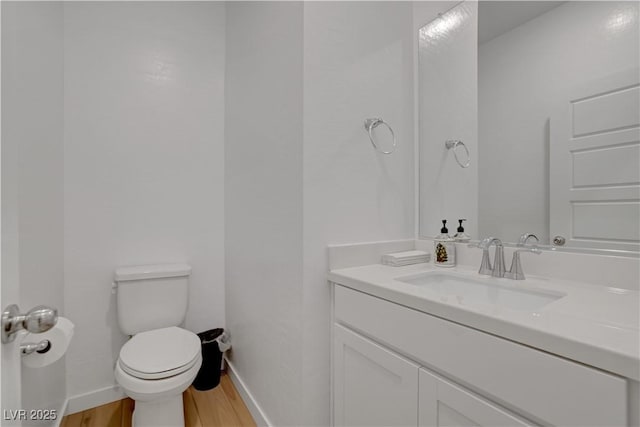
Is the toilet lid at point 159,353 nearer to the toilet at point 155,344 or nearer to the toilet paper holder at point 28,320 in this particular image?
the toilet at point 155,344

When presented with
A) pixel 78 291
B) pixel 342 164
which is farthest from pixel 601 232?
pixel 78 291

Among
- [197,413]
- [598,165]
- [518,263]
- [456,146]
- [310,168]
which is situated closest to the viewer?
[598,165]

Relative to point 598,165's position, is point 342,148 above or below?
above

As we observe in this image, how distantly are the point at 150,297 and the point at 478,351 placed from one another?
5.38 feet

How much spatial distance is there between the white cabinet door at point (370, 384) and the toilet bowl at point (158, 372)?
676mm

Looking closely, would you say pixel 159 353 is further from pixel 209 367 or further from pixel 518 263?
pixel 518 263

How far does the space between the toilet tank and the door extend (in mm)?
1829

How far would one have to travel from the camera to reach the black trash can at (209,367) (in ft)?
6.02

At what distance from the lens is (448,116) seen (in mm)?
1461

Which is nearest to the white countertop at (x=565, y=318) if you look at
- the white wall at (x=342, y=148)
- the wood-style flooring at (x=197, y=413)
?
the white wall at (x=342, y=148)

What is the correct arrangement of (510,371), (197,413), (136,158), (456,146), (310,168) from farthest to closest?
(136,158)
(197,413)
(456,146)
(310,168)
(510,371)

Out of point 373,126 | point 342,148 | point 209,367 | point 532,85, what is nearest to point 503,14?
point 532,85

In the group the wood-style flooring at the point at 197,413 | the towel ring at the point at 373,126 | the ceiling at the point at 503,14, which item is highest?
the ceiling at the point at 503,14

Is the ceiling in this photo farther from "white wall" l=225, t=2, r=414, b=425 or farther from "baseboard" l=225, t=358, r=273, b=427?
"baseboard" l=225, t=358, r=273, b=427
